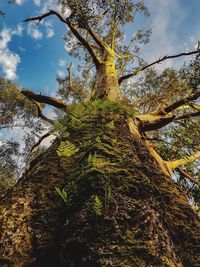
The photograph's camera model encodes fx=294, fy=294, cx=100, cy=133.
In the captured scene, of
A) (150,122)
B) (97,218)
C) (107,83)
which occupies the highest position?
(107,83)

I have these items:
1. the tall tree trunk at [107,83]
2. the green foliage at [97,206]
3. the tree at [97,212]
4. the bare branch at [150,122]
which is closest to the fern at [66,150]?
the tree at [97,212]

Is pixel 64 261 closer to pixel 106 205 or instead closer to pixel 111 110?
pixel 106 205

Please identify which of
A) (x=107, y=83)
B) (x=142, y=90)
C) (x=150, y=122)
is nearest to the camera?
(x=150, y=122)

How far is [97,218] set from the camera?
1.99 meters

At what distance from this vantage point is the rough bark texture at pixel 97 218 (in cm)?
183

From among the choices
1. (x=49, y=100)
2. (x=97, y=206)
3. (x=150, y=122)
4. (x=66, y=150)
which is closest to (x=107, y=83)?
(x=49, y=100)

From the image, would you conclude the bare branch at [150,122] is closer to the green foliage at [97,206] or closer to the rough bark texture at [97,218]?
the rough bark texture at [97,218]

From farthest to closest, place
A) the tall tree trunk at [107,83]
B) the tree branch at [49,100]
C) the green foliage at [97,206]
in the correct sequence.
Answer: the tall tree trunk at [107,83], the tree branch at [49,100], the green foliage at [97,206]

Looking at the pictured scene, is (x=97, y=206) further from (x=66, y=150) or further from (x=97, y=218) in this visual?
(x=66, y=150)

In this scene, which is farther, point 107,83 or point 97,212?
point 107,83

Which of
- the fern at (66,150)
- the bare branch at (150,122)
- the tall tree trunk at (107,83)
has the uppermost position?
the tall tree trunk at (107,83)

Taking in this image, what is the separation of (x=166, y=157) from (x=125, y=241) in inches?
283

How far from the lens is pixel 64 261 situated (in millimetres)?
1817

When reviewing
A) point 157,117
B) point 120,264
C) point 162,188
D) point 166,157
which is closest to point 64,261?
point 120,264
